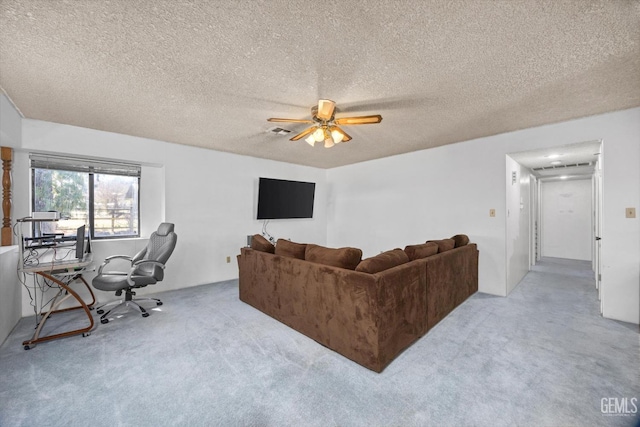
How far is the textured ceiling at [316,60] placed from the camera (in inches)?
56.5

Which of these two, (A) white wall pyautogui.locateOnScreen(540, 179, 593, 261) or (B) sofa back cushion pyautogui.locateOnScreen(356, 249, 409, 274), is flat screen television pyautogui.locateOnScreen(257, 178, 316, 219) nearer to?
(B) sofa back cushion pyautogui.locateOnScreen(356, 249, 409, 274)

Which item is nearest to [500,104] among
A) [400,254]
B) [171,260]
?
[400,254]

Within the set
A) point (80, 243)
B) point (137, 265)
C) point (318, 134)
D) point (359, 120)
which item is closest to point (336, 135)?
point (318, 134)

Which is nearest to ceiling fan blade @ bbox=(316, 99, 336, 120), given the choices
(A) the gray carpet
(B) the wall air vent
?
(B) the wall air vent

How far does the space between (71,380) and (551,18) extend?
13.0ft

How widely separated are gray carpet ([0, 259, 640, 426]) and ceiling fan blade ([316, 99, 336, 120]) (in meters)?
2.19

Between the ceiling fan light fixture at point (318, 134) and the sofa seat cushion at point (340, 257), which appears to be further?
the ceiling fan light fixture at point (318, 134)

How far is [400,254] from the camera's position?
2350mm

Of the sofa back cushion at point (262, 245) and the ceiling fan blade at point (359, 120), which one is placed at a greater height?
the ceiling fan blade at point (359, 120)

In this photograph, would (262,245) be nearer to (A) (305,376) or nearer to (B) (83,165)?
(A) (305,376)

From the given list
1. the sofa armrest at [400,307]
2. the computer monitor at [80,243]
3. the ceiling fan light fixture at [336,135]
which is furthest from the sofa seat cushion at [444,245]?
the computer monitor at [80,243]

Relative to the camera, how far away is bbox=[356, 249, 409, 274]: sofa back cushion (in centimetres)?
204

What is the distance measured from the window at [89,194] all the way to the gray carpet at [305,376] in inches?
53.8

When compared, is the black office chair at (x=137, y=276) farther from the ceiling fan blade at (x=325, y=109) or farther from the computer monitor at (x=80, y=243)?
the ceiling fan blade at (x=325, y=109)
